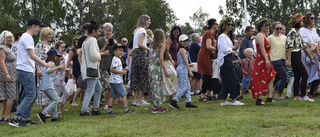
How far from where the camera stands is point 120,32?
42.1 meters

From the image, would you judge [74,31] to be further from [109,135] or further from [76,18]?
[109,135]

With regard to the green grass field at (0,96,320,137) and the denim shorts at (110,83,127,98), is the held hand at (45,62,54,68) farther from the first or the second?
the denim shorts at (110,83,127,98)

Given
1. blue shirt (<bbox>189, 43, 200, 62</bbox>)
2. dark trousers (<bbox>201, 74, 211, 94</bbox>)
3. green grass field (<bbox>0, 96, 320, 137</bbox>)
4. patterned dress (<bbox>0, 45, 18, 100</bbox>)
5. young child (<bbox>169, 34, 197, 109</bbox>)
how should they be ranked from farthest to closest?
blue shirt (<bbox>189, 43, 200, 62</bbox>)
dark trousers (<bbox>201, 74, 211, 94</bbox>)
young child (<bbox>169, 34, 197, 109</bbox>)
patterned dress (<bbox>0, 45, 18, 100</bbox>)
green grass field (<bbox>0, 96, 320, 137</bbox>)

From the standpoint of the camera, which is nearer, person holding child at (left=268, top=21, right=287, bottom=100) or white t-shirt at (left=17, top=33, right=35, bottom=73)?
white t-shirt at (left=17, top=33, right=35, bottom=73)

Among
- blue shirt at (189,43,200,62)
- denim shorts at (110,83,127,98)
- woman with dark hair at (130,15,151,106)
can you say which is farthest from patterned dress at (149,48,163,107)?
blue shirt at (189,43,200,62)

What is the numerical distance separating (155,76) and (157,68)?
18 cm

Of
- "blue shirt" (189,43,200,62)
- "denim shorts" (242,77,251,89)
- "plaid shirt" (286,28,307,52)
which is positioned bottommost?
"denim shorts" (242,77,251,89)

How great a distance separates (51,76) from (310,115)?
4955mm

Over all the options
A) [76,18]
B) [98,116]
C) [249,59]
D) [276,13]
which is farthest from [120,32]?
[98,116]

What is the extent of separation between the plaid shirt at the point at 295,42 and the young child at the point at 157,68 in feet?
10.6

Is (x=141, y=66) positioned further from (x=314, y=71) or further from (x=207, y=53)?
(x=314, y=71)

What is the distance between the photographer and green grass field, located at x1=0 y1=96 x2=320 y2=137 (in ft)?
16.1

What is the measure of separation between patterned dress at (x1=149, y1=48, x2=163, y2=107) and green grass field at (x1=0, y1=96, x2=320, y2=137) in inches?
16.7

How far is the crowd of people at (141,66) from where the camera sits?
6508mm
